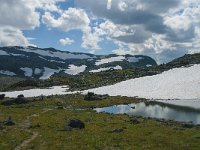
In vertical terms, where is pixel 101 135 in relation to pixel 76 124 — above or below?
below

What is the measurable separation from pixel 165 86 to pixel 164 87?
4.65 feet

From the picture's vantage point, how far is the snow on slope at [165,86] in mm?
127562

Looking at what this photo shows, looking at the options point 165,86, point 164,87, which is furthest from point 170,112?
point 165,86

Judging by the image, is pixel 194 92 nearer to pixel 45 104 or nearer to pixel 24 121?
pixel 45 104

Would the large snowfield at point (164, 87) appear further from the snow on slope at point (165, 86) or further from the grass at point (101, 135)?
the grass at point (101, 135)

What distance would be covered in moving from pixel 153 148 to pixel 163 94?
287 feet

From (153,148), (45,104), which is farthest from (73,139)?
(45,104)

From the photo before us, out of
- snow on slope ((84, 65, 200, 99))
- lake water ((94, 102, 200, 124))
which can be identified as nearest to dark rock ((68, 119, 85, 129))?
lake water ((94, 102, 200, 124))

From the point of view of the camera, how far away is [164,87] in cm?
14000

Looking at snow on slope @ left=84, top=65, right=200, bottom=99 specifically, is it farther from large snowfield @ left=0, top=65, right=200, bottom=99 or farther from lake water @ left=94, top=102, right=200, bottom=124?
lake water @ left=94, top=102, right=200, bottom=124

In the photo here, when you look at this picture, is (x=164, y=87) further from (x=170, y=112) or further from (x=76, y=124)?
(x=76, y=124)

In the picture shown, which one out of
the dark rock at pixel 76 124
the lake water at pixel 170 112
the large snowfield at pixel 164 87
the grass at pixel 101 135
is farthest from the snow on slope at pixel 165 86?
the dark rock at pixel 76 124

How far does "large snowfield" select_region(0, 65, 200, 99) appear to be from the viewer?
128m

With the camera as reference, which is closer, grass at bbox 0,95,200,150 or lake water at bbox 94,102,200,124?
grass at bbox 0,95,200,150
